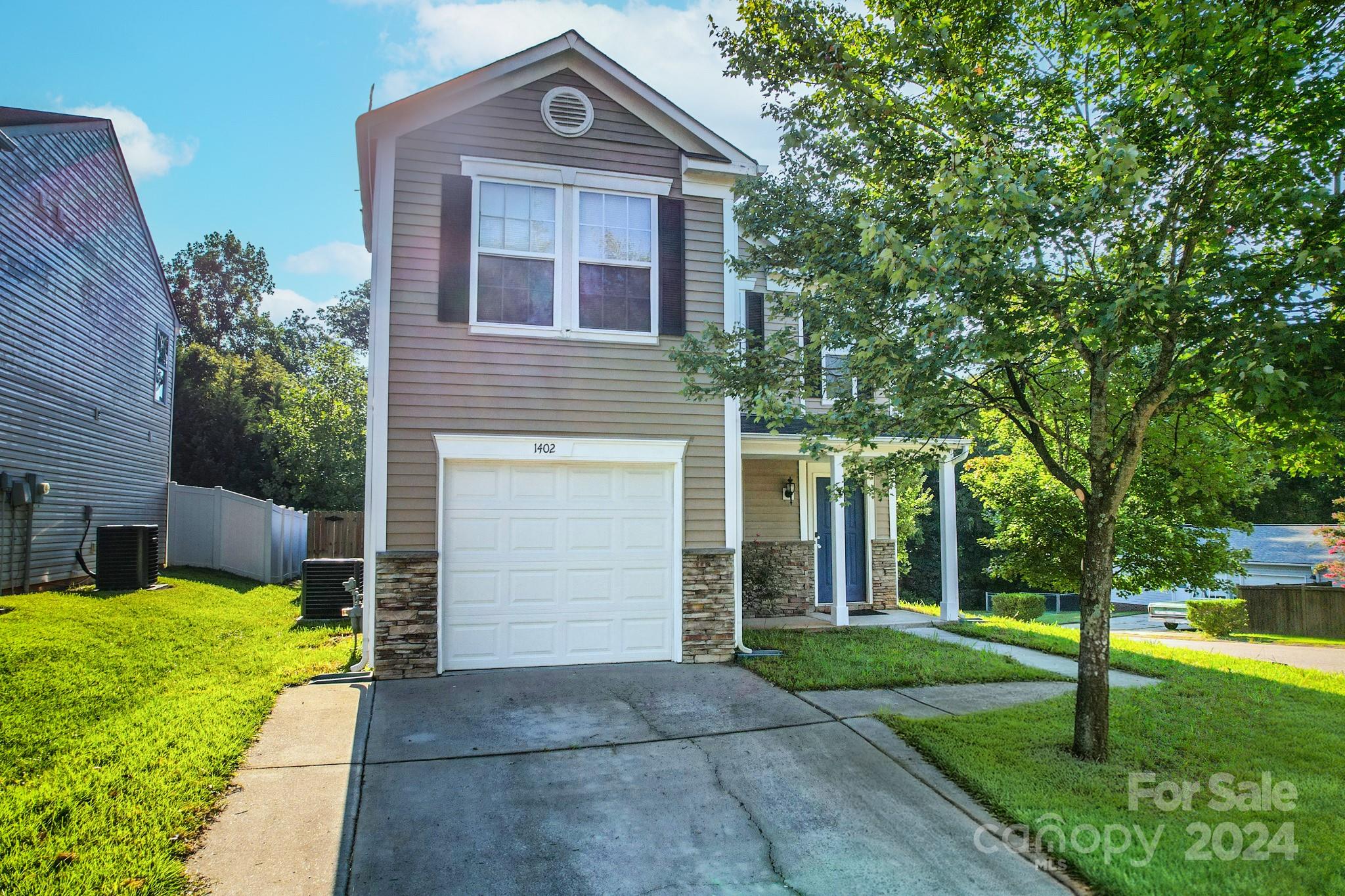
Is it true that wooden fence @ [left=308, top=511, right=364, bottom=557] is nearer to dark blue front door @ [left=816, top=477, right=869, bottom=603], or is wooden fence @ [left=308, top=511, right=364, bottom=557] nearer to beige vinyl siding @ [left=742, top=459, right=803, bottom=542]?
beige vinyl siding @ [left=742, top=459, right=803, bottom=542]

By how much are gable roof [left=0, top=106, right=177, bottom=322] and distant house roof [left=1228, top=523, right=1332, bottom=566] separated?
32.7 m

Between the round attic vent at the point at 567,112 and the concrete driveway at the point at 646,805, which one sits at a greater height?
the round attic vent at the point at 567,112

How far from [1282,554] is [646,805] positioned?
31.5 metres

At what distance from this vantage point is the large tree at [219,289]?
34312 millimetres

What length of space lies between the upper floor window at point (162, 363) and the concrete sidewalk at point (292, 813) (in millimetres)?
13620

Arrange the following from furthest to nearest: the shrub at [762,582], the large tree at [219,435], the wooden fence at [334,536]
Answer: the large tree at [219,435] < the wooden fence at [334,536] < the shrub at [762,582]

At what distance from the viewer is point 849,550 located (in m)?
13.5

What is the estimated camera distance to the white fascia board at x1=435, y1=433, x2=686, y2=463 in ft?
24.8

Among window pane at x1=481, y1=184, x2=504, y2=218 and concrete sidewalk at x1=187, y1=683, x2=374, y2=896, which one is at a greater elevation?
window pane at x1=481, y1=184, x2=504, y2=218

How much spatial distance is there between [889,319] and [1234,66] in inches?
94.2

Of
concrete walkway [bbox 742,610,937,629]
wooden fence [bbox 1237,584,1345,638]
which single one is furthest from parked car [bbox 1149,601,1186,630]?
concrete walkway [bbox 742,610,937,629]

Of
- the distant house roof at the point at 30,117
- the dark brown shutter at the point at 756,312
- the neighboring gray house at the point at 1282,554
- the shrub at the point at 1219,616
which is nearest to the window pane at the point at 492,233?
the dark brown shutter at the point at 756,312

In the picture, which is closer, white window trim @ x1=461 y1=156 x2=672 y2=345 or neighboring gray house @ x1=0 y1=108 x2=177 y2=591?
white window trim @ x1=461 y1=156 x2=672 y2=345

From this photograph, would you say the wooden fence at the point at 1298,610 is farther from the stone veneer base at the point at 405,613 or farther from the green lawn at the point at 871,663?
the stone veneer base at the point at 405,613
